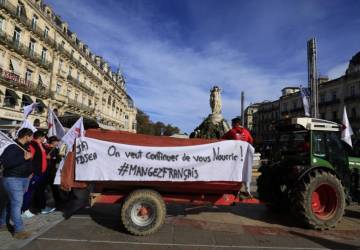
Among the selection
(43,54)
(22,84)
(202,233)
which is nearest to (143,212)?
(202,233)

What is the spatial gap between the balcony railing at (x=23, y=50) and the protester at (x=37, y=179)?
92.4 feet

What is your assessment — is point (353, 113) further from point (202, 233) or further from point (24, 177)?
point (24, 177)

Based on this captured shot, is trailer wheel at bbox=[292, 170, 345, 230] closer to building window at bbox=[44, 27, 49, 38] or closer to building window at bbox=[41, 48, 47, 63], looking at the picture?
building window at bbox=[41, 48, 47, 63]

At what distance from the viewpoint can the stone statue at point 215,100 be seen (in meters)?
14.0

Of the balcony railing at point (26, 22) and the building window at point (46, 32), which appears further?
the building window at point (46, 32)

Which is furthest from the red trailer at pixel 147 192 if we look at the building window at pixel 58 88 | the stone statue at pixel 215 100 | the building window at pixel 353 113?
the building window at pixel 353 113

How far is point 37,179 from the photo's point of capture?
828 centimetres

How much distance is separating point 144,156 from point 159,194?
840mm

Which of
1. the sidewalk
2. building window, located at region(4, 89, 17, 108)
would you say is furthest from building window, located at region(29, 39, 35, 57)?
the sidewalk

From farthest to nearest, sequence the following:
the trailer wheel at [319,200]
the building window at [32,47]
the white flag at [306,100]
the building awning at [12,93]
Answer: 1. the building window at [32,47]
2. the building awning at [12,93]
3. the white flag at [306,100]
4. the trailer wheel at [319,200]

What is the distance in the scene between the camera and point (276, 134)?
955 cm

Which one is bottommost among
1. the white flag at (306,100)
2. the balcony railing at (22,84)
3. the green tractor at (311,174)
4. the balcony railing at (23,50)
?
the green tractor at (311,174)

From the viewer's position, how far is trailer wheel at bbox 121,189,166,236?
6.81 meters

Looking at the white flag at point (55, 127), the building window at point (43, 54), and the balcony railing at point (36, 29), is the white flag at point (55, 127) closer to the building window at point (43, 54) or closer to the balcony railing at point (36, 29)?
the balcony railing at point (36, 29)
